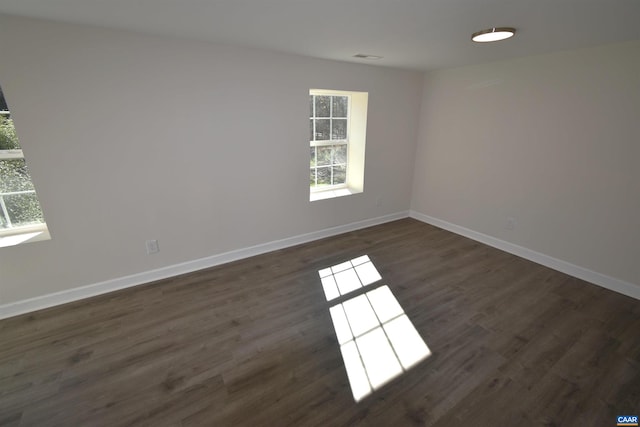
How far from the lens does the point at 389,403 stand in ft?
4.98

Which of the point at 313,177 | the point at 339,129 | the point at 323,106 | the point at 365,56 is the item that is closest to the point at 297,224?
the point at 313,177

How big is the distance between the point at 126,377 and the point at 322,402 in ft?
3.95

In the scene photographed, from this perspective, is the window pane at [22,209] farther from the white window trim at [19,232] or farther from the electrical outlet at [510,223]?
the electrical outlet at [510,223]

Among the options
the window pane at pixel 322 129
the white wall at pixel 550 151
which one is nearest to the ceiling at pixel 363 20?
the white wall at pixel 550 151

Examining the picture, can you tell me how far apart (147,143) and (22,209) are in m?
1.09

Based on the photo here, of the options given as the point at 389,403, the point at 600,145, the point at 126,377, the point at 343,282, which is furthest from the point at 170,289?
the point at 600,145

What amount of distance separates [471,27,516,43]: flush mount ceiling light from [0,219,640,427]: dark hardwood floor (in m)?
2.02

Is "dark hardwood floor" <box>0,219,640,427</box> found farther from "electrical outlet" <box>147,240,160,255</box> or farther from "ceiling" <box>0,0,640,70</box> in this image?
"ceiling" <box>0,0,640,70</box>

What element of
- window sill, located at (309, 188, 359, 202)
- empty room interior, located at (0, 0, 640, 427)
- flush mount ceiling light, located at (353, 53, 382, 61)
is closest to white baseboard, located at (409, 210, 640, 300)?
empty room interior, located at (0, 0, 640, 427)

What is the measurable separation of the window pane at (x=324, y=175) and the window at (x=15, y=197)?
2726mm

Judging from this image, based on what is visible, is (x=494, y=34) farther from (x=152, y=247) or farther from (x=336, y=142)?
(x=152, y=247)

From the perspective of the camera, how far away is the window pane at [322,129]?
3.49 m

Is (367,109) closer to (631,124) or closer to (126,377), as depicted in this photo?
(631,124)

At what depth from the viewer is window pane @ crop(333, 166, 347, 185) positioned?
12.6ft
